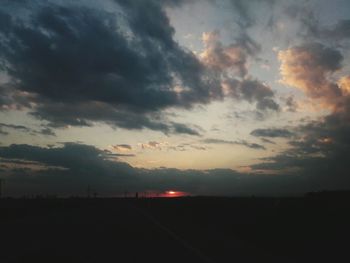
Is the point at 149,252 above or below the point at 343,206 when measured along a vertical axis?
below

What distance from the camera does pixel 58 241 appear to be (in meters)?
17.5

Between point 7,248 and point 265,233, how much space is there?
11.8m

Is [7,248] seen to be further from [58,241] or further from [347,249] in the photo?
[347,249]

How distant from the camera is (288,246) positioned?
1700 cm

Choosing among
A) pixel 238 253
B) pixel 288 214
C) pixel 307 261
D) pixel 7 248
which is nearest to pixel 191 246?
pixel 238 253

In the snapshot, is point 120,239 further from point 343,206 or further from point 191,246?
point 343,206

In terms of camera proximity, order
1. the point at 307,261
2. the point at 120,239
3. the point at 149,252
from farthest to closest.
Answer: the point at 120,239, the point at 149,252, the point at 307,261

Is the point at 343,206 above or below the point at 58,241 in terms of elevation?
above

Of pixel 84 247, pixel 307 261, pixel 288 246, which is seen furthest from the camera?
pixel 288 246

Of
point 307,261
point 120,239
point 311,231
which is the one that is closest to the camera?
point 307,261

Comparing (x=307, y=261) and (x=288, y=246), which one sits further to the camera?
(x=288, y=246)

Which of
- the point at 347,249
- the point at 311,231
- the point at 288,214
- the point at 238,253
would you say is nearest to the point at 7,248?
the point at 238,253

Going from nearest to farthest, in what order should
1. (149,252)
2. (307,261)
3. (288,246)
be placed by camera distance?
(307,261) < (149,252) < (288,246)

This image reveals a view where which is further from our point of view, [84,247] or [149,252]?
[84,247]
